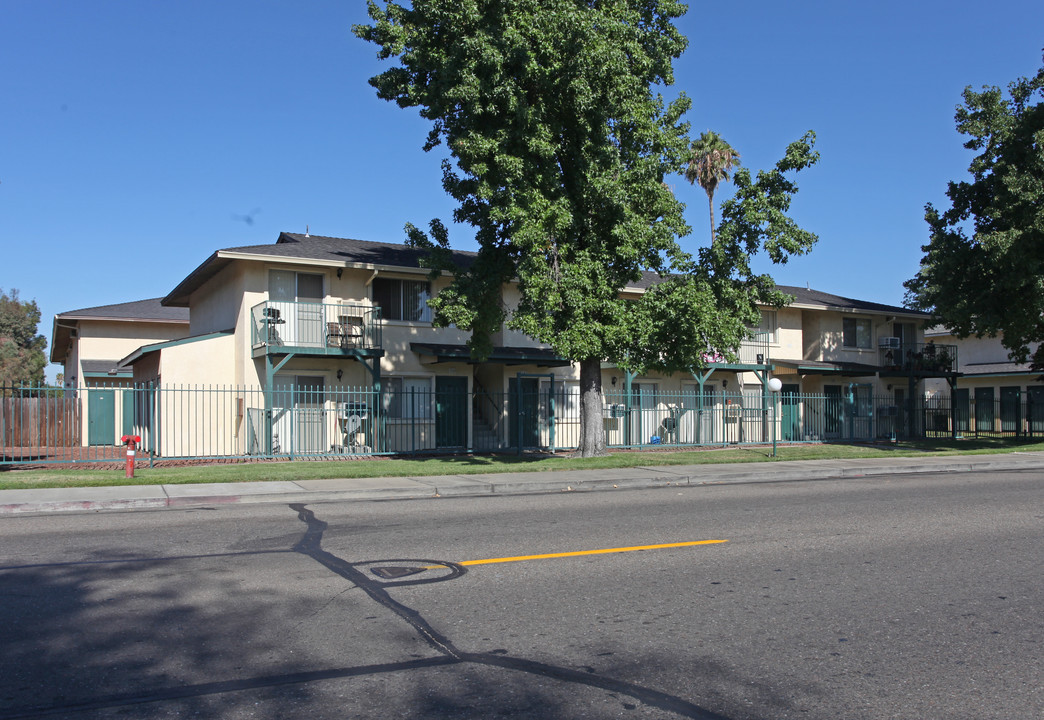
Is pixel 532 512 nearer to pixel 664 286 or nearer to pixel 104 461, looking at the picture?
pixel 664 286

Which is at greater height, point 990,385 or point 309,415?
point 990,385

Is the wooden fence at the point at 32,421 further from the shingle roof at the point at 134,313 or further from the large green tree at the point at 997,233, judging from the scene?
the large green tree at the point at 997,233

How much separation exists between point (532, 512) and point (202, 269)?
17548mm

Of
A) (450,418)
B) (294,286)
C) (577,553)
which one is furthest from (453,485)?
(294,286)

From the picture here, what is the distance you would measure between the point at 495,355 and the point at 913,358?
63.0 ft

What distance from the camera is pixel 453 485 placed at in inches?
564

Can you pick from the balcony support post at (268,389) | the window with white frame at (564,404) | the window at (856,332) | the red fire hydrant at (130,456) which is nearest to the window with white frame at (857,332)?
the window at (856,332)

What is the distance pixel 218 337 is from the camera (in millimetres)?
24469

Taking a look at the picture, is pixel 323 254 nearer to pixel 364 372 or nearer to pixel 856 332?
pixel 364 372

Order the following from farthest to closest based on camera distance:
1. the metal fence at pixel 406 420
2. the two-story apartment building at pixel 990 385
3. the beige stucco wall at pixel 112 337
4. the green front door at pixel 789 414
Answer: the two-story apartment building at pixel 990 385, the beige stucco wall at pixel 112 337, the green front door at pixel 789 414, the metal fence at pixel 406 420

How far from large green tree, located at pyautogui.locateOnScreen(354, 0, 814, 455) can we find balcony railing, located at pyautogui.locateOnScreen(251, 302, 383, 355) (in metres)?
4.98

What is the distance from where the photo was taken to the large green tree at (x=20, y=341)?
176 ft

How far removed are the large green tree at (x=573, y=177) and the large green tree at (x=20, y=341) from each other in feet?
145

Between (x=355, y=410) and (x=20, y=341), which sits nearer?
(x=355, y=410)
